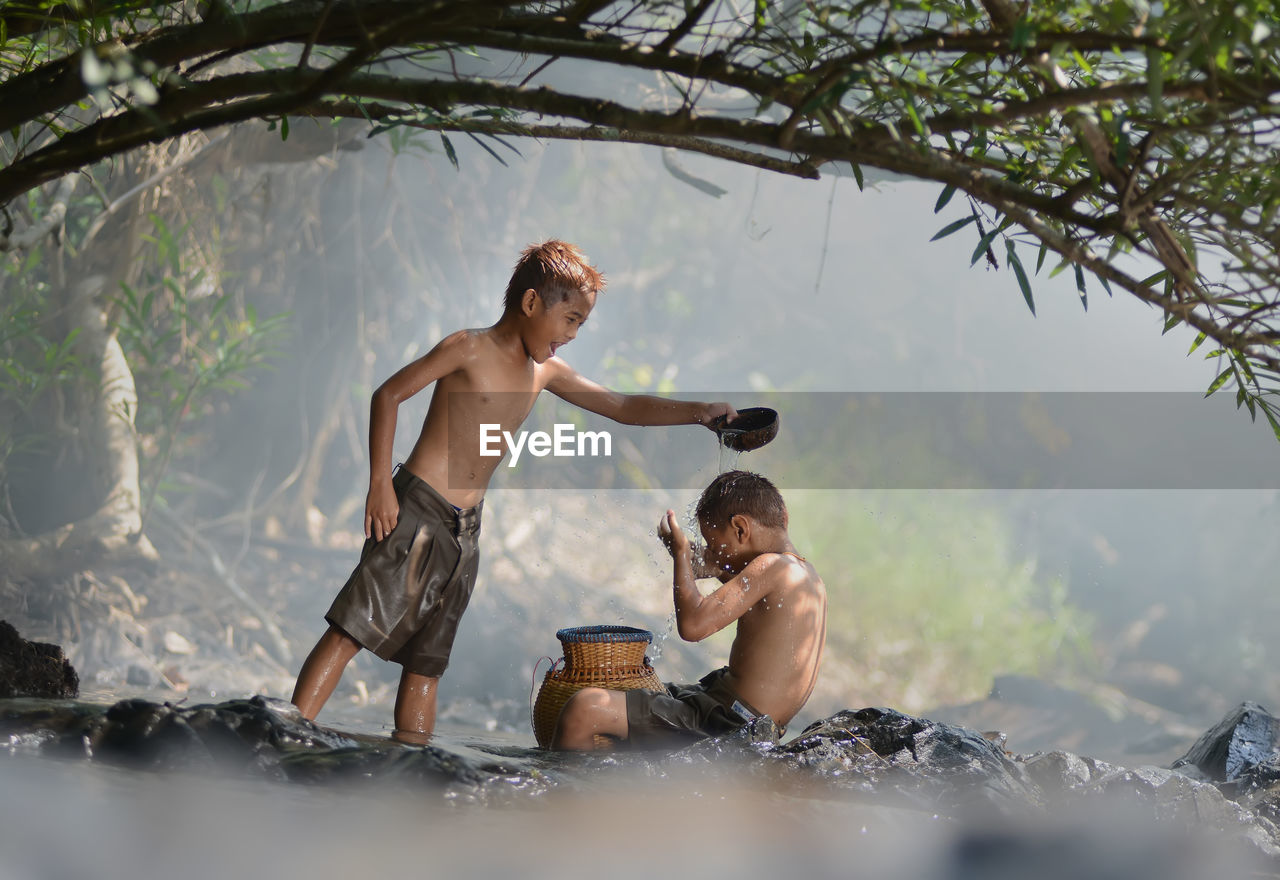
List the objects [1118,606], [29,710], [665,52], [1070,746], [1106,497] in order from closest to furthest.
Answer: [665,52]
[29,710]
[1070,746]
[1118,606]
[1106,497]

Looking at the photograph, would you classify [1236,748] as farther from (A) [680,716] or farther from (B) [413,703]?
(B) [413,703]

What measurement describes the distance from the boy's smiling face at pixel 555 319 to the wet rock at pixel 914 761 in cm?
149

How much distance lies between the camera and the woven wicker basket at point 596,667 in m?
3.48

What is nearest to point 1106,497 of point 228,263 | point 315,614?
point 315,614

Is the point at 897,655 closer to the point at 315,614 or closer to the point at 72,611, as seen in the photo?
the point at 315,614

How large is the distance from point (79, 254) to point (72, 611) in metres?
2.48

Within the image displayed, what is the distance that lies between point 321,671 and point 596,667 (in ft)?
2.85

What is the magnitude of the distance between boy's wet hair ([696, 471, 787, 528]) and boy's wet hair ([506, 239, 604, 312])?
79 cm

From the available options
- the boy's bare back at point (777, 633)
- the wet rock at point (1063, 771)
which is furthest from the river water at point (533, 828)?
the boy's bare back at point (777, 633)

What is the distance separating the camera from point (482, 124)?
2508 mm

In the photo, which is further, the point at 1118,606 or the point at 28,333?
the point at 1118,606

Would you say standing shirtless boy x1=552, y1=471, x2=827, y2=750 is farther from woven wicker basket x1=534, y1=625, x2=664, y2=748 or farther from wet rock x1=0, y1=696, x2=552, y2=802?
wet rock x1=0, y1=696, x2=552, y2=802

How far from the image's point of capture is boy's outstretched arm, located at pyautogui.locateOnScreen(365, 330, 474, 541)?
10.6 ft

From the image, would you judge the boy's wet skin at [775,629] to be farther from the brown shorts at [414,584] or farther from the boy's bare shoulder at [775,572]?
the brown shorts at [414,584]
